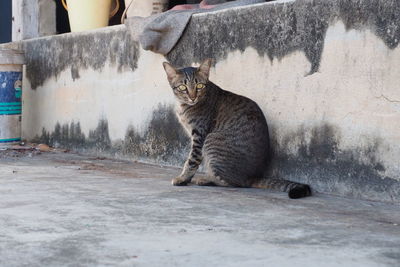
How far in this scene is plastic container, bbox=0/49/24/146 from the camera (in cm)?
712

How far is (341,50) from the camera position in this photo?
421 cm

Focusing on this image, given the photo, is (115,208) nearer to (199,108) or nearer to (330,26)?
(199,108)

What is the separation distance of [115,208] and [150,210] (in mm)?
188

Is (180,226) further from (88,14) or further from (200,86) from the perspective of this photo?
Result: (88,14)

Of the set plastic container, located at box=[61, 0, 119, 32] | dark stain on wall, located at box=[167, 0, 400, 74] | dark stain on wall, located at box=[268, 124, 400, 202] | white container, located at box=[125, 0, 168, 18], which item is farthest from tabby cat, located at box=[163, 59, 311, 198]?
plastic container, located at box=[61, 0, 119, 32]

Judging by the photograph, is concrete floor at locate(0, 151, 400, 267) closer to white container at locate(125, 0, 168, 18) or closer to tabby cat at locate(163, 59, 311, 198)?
tabby cat at locate(163, 59, 311, 198)

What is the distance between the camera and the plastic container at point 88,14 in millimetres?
7020

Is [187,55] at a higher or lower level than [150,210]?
higher

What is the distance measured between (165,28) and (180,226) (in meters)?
2.45

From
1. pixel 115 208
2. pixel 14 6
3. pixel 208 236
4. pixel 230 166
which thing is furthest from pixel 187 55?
pixel 14 6

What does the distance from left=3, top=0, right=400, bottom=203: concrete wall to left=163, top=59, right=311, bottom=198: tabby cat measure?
134 millimetres

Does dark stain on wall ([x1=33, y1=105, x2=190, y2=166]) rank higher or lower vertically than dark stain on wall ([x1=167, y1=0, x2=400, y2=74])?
lower

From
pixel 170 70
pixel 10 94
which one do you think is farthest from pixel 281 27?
pixel 10 94

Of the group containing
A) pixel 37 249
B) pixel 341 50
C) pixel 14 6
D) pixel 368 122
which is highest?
pixel 14 6
